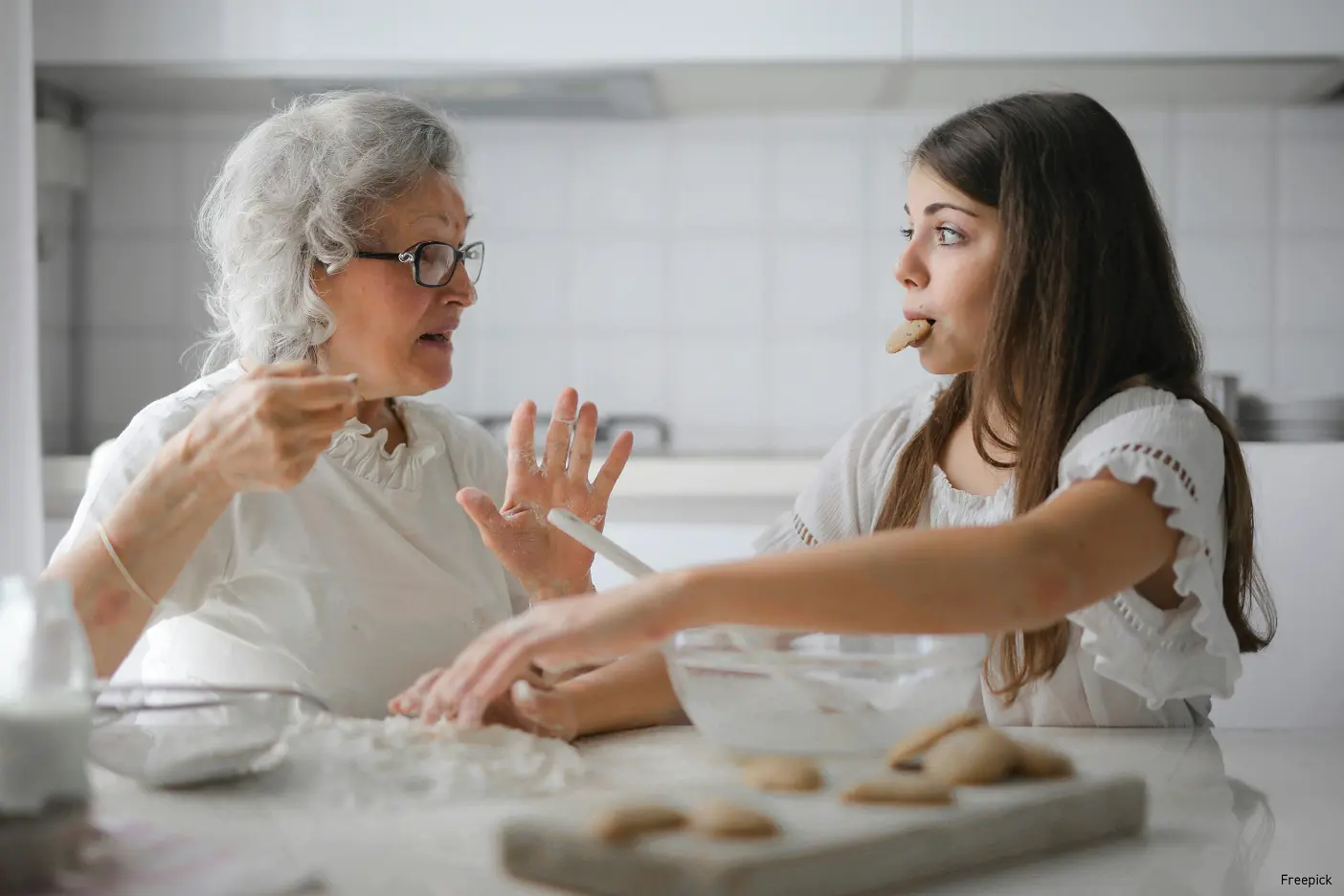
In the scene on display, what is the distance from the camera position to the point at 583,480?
1258 millimetres

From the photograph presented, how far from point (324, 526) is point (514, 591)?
0.24 meters

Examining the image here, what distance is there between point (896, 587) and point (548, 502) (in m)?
0.56

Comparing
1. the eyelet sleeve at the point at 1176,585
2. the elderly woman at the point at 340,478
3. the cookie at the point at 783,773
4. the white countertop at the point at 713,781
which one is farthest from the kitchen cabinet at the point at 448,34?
the cookie at the point at 783,773

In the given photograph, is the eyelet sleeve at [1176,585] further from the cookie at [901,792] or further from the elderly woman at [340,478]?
the elderly woman at [340,478]

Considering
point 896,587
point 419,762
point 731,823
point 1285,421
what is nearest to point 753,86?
point 1285,421

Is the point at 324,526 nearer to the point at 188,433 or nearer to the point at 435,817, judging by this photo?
the point at 188,433

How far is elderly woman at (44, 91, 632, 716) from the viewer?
3.48 ft

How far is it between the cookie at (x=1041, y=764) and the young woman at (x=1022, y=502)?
3.9 inches

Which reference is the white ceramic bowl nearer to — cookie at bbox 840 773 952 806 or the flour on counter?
the flour on counter

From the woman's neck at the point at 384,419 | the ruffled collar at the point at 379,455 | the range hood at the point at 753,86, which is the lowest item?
the ruffled collar at the point at 379,455

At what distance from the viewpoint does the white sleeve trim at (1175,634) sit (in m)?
0.94

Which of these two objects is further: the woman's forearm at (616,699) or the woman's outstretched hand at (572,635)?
the woman's forearm at (616,699)

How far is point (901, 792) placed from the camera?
1.96 ft

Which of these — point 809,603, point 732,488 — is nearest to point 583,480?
point 809,603
